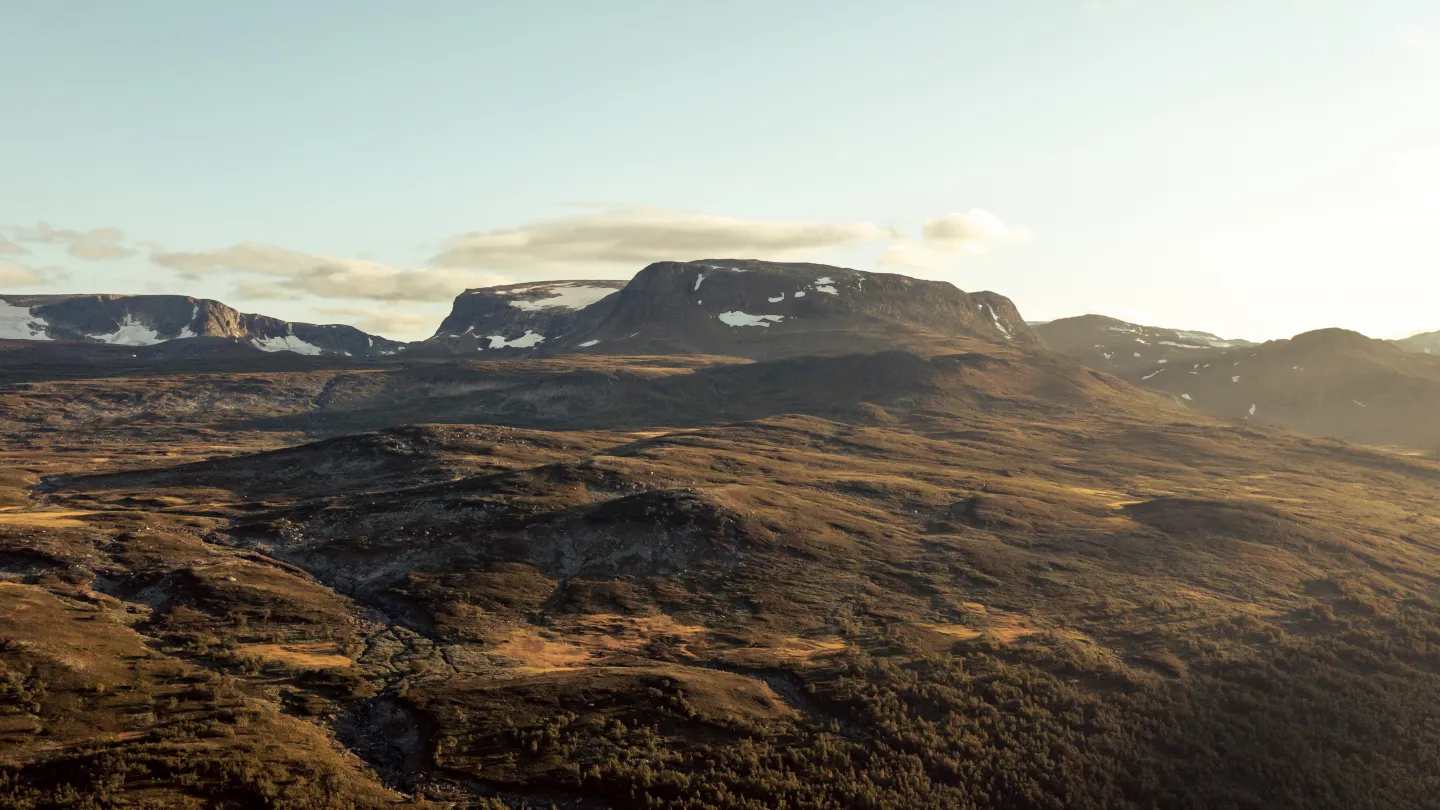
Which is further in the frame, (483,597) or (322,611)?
(483,597)

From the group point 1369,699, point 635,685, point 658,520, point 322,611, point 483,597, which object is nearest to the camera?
point 635,685

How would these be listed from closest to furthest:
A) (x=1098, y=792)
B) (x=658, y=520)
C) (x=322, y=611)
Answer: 1. (x=1098, y=792)
2. (x=322, y=611)
3. (x=658, y=520)

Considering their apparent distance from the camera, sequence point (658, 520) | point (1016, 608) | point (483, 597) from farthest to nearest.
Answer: point (658, 520), point (1016, 608), point (483, 597)

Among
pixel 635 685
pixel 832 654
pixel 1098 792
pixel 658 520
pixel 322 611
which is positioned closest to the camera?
pixel 1098 792

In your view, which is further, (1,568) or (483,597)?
(483,597)

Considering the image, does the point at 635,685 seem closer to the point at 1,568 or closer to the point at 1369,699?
the point at 1369,699

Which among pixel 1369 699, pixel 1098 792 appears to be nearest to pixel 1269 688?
pixel 1369 699

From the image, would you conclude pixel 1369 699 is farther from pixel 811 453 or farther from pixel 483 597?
pixel 811 453

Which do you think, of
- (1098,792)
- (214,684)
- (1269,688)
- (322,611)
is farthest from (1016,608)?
(214,684)
